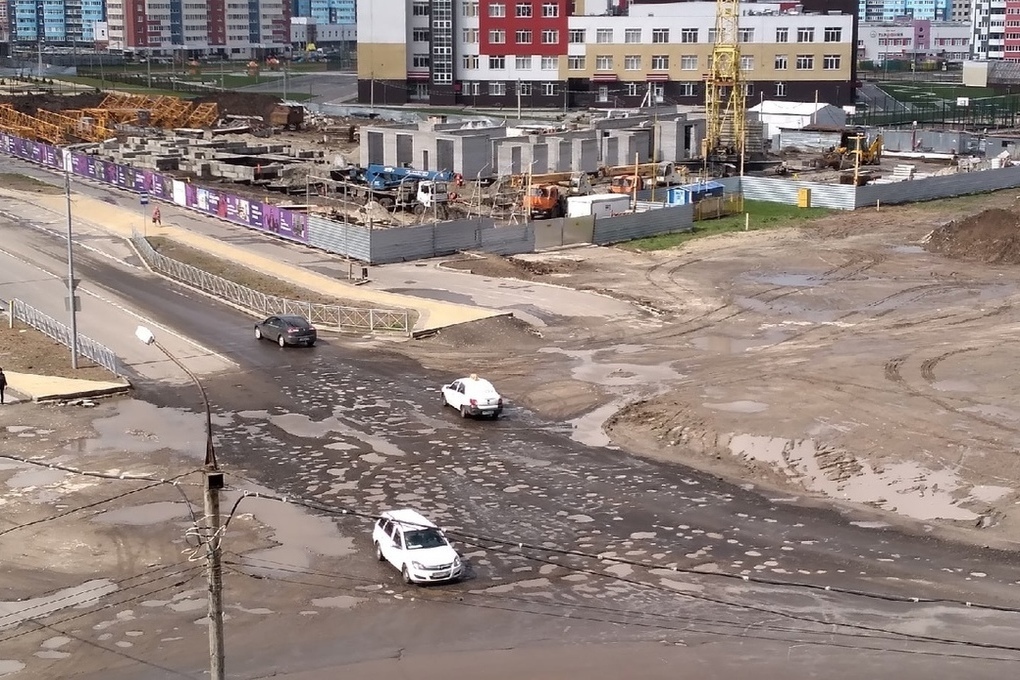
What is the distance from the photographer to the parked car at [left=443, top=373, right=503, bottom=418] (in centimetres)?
3550

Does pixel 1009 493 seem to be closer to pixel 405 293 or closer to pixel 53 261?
pixel 405 293

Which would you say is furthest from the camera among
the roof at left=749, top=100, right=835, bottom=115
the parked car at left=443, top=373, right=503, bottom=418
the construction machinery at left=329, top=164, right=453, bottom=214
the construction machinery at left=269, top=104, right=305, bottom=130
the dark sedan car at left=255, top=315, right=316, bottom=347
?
the construction machinery at left=269, top=104, right=305, bottom=130

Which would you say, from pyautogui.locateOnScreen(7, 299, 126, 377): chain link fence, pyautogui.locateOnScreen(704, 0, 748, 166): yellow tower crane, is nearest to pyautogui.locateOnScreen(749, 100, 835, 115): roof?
pyautogui.locateOnScreen(704, 0, 748, 166): yellow tower crane

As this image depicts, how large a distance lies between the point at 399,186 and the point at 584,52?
59.3 metres

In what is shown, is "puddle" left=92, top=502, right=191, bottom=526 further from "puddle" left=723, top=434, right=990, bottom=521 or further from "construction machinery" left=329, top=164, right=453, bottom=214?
"construction machinery" left=329, top=164, right=453, bottom=214

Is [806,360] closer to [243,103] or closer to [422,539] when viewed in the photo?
[422,539]

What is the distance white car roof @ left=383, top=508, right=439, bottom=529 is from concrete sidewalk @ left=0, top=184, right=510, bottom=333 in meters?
19.8

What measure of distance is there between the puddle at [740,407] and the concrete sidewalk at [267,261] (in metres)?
12.2

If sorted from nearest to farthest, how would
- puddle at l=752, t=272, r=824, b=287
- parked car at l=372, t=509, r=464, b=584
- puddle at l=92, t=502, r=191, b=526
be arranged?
1. parked car at l=372, t=509, r=464, b=584
2. puddle at l=92, t=502, r=191, b=526
3. puddle at l=752, t=272, r=824, b=287

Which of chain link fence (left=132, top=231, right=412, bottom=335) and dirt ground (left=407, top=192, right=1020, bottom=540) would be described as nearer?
dirt ground (left=407, top=192, right=1020, bottom=540)

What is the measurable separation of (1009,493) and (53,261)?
40.8m

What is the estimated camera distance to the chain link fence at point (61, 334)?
40.8 metres

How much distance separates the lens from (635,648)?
22.0m

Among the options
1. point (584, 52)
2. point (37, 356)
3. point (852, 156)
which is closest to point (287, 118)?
point (584, 52)
